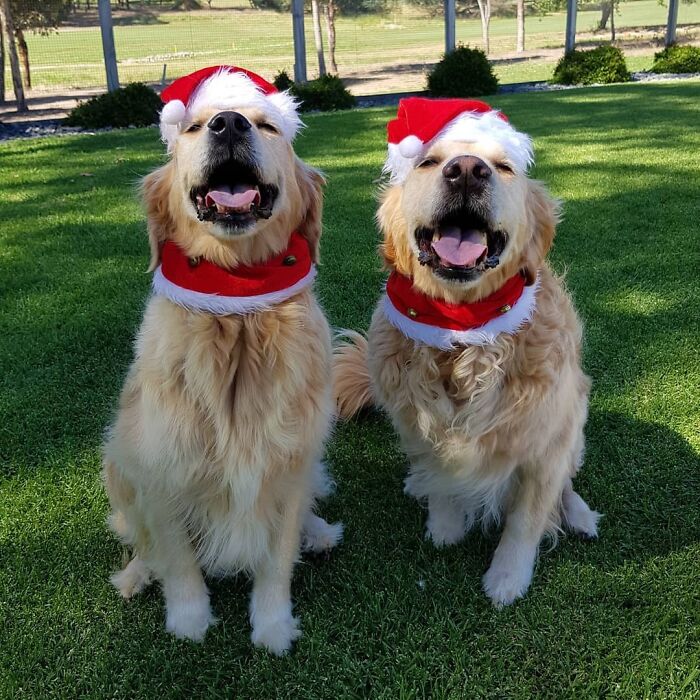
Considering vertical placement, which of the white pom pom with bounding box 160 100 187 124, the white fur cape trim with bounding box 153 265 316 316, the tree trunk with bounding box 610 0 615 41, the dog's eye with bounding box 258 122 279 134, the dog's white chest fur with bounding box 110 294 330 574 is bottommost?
the dog's white chest fur with bounding box 110 294 330 574

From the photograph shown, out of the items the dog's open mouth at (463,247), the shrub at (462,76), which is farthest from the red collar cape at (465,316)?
the shrub at (462,76)

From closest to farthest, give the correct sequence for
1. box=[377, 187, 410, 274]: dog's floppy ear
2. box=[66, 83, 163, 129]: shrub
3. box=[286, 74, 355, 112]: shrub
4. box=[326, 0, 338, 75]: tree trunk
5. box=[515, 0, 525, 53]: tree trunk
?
box=[377, 187, 410, 274]: dog's floppy ear, box=[66, 83, 163, 129]: shrub, box=[286, 74, 355, 112]: shrub, box=[326, 0, 338, 75]: tree trunk, box=[515, 0, 525, 53]: tree trunk

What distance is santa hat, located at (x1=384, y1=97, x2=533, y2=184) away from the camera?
209 cm

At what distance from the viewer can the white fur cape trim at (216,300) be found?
5.91 ft

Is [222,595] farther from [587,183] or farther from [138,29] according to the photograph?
[138,29]

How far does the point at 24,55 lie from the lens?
16562 mm

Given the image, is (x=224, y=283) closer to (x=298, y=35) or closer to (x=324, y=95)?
(x=324, y=95)

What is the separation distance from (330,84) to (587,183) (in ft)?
27.1

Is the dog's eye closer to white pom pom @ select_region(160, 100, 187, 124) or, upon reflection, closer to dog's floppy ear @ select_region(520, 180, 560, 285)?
white pom pom @ select_region(160, 100, 187, 124)

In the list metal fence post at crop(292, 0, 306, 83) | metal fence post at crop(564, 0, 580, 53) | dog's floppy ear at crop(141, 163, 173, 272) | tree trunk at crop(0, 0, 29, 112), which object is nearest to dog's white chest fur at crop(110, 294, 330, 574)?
dog's floppy ear at crop(141, 163, 173, 272)

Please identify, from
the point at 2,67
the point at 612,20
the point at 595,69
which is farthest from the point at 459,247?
the point at 612,20

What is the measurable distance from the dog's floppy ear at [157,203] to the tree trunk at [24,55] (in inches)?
710

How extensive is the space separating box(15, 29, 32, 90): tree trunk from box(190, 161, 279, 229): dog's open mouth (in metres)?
18.2

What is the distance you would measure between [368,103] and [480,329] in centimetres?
1356
